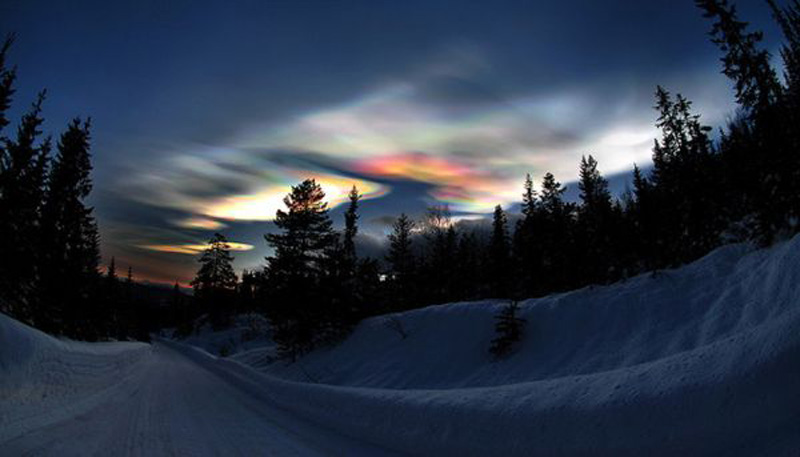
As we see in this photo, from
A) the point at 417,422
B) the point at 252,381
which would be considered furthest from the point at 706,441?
the point at 252,381

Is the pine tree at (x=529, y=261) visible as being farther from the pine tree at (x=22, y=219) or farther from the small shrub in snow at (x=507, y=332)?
the pine tree at (x=22, y=219)

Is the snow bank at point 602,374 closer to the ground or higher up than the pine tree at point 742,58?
closer to the ground

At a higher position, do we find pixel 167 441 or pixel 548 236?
pixel 548 236

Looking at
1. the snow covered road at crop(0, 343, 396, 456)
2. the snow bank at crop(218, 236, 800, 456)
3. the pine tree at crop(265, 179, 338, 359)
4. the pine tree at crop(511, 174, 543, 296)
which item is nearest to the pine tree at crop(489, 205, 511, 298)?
the pine tree at crop(511, 174, 543, 296)

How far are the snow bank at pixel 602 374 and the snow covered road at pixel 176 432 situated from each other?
0.80 m

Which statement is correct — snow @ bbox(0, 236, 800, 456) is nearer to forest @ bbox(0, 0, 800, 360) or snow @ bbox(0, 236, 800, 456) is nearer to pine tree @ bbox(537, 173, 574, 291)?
forest @ bbox(0, 0, 800, 360)

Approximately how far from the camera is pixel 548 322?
38.1ft

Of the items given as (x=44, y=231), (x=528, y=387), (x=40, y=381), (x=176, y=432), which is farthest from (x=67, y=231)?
(x=528, y=387)

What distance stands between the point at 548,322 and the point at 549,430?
8.07 m

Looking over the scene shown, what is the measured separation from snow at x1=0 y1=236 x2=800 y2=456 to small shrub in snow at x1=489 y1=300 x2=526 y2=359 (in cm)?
33

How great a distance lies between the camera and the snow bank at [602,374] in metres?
3.15

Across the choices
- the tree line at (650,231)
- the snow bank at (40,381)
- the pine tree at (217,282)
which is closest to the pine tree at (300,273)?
the tree line at (650,231)

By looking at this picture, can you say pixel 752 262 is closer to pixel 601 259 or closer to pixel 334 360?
pixel 601 259

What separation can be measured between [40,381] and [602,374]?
11.9m
